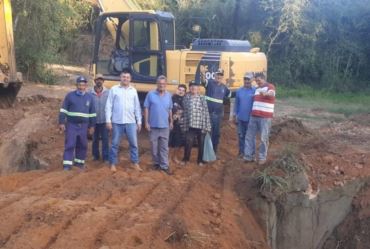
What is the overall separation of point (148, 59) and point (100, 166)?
342 centimetres

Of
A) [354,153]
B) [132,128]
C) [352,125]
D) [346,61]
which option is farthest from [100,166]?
[346,61]

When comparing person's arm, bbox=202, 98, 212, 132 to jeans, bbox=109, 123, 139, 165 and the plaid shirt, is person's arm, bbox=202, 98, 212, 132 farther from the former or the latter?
jeans, bbox=109, 123, 139, 165

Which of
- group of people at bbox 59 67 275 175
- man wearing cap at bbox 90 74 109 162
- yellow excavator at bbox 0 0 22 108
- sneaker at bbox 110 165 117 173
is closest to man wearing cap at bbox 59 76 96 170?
group of people at bbox 59 67 275 175

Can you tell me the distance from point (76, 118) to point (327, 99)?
569 inches

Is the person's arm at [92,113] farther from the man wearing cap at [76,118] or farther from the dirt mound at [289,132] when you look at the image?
the dirt mound at [289,132]

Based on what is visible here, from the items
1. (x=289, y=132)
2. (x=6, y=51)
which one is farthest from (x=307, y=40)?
(x=6, y=51)

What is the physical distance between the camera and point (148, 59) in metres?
13.1

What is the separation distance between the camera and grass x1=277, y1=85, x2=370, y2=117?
64.3 ft

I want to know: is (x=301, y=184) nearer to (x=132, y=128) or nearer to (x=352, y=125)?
(x=132, y=128)

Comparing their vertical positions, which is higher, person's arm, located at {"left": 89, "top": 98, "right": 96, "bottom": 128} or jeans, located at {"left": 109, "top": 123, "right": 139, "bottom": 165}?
person's arm, located at {"left": 89, "top": 98, "right": 96, "bottom": 128}

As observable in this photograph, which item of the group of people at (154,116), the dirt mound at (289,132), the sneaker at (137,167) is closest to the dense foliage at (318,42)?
the dirt mound at (289,132)

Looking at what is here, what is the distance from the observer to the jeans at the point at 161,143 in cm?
1022

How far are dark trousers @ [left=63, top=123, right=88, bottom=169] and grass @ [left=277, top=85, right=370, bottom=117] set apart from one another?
10.5m

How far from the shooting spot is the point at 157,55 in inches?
513
